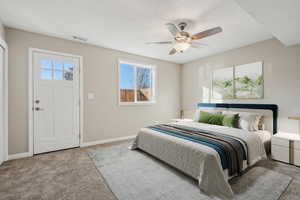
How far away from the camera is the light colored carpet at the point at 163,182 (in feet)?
5.43

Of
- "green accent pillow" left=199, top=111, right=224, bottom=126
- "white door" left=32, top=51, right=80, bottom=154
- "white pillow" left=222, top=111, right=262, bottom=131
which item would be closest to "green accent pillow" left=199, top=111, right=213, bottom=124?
"green accent pillow" left=199, top=111, right=224, bottom=126

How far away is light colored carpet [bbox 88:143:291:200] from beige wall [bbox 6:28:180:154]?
1312 mm

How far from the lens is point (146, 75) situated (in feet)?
15.5

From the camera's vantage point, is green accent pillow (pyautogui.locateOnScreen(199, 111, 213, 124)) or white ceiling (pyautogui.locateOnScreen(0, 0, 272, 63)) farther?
A: green accent pillow (pyautogui.locateOnScreen(199, 111, 213, 124))

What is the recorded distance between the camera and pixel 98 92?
3.62 meters

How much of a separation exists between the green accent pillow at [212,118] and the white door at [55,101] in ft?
10.4

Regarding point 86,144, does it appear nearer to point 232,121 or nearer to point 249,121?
point 232,121

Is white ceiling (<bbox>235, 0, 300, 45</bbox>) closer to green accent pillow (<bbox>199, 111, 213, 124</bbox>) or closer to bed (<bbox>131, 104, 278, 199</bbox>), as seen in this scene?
bed (<bbox>131, 104, 278, 199</bbox>)

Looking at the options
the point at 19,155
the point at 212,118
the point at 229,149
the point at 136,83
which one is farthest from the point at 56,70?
the point at 212,118

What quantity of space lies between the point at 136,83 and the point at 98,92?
1.29m

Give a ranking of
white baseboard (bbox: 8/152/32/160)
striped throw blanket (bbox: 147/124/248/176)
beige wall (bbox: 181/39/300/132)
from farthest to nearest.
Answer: beige wall (bbox: 181/39/300/132) → white baseboard (bbox: 8/152/32/160) → striped throw blanket (bbox: 147/124/248/176)

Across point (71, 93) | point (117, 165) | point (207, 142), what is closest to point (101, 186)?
point (117, 165)

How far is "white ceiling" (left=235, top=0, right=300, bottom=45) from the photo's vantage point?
5.46 feet

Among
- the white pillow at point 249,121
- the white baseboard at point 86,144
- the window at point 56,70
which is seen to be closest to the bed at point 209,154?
the white pillow at point 249,121
